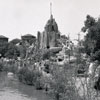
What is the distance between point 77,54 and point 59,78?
7192mm

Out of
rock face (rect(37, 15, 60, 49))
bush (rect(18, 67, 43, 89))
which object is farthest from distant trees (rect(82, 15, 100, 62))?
rock face (rect(37, 15, 60, 49))

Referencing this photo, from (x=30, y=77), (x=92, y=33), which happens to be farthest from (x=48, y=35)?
(x=92, y=33)

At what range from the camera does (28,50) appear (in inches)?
2108

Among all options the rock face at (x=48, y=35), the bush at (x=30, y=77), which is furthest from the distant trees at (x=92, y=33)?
the rock face at (x=48, y=35)

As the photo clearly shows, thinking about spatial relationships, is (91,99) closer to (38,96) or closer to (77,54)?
(77,54)

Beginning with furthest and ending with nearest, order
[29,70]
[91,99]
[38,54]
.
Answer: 1. [38,54]
2. [29,70]
3. [91,99]

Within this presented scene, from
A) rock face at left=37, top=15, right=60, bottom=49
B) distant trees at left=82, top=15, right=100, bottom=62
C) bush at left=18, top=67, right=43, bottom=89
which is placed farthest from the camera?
rock face at left=37, top=15, right=60, bottom=49

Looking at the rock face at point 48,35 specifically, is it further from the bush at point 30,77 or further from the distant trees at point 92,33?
the distant trees at point 92,33

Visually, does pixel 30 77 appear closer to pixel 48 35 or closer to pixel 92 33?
pixel 92 33

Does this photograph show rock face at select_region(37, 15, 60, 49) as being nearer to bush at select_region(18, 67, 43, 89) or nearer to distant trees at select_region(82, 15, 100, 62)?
bush at select_region(18, 67, 43, 89)

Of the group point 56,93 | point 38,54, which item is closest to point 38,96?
point 56,93

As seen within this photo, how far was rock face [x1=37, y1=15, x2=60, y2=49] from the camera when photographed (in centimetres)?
6309

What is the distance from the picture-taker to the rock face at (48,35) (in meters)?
63.1

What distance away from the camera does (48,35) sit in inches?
2559
